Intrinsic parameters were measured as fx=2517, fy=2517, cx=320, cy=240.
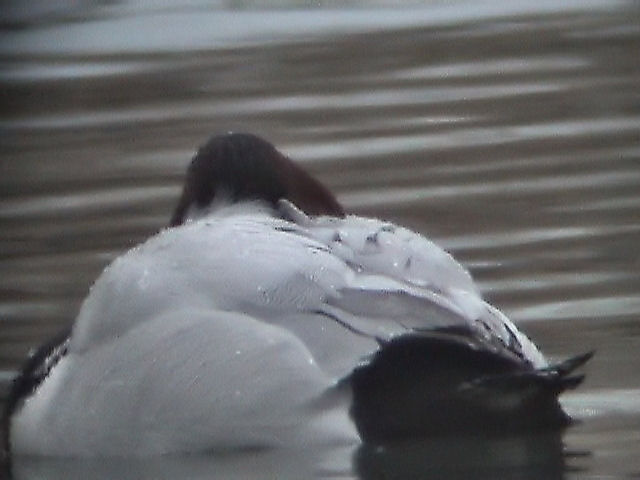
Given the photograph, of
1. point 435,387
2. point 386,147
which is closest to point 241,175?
point 435,387

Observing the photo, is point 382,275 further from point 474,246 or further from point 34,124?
point 34,124

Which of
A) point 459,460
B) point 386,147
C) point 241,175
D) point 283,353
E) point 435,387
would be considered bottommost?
point 386,147

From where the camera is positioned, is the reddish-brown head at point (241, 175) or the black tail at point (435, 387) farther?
the reddish-brown head at point (241, 175)

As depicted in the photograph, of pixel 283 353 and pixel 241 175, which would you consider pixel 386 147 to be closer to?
A: pixel 241 175

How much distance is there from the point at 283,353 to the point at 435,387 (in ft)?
1.11

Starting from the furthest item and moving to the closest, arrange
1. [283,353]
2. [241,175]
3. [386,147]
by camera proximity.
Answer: [386,147] → [241,175] → [283,353]

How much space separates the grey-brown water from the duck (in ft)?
0.25

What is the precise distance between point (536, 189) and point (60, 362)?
10.2ft

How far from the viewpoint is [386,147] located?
9523mm

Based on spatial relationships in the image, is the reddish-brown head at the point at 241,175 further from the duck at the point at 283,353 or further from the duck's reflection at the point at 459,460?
the duck's reflection at the point at 459,460

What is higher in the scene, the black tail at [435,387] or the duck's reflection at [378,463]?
the black tail at [435,387]

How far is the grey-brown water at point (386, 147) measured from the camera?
599 cm

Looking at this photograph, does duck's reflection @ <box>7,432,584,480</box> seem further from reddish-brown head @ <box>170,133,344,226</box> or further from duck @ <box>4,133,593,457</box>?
reddish-brown head @ <box>170,133,344,226</box>

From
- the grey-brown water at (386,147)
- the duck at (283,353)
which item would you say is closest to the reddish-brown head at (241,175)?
the duck at (283,353)
